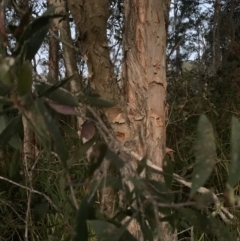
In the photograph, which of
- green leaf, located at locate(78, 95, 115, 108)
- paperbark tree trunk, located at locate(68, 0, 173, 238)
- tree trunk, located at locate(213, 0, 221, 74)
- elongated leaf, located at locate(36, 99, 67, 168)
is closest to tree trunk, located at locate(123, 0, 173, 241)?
paperbark tree trunk, located at locate(68, 0, 173, 238)

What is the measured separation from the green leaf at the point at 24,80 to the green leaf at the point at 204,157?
146 millimetres

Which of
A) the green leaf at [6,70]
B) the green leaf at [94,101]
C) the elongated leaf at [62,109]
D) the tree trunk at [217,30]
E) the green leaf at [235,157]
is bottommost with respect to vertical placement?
the green leaf at [235,157]

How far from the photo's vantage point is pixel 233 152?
385mm

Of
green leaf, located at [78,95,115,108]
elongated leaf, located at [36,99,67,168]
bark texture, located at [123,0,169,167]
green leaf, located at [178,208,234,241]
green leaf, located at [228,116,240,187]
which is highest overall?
bark texture, located at [123,0,169,167]

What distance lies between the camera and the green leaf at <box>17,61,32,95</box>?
377 mm

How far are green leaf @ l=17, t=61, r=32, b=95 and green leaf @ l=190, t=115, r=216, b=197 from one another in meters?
0.15

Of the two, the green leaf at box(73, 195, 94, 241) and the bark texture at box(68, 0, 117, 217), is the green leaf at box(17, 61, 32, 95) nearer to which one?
Answer: the green leaf at box(73, 195, 94, 241)

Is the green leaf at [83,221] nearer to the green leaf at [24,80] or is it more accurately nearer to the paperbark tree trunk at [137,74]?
the green leaf at [24,80]

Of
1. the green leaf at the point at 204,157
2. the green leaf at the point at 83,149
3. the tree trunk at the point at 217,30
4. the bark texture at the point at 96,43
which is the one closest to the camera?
the green leaf at the point at 204,157

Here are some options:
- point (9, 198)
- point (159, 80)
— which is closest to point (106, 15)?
point (159, 80)

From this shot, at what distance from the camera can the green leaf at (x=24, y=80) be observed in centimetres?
38

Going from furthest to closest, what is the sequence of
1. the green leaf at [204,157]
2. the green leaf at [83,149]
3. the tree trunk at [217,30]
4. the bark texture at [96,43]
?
the tree trunk at [217,30] < the bark texture at [96,43] < the green leaf at [83,149] < the green leaf at [204,157]

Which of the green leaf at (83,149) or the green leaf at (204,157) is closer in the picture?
the green leaf at (204,157)

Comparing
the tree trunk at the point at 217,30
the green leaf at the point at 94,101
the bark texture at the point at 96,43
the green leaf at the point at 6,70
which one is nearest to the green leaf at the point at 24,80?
the green leaf at the point at 6,70
